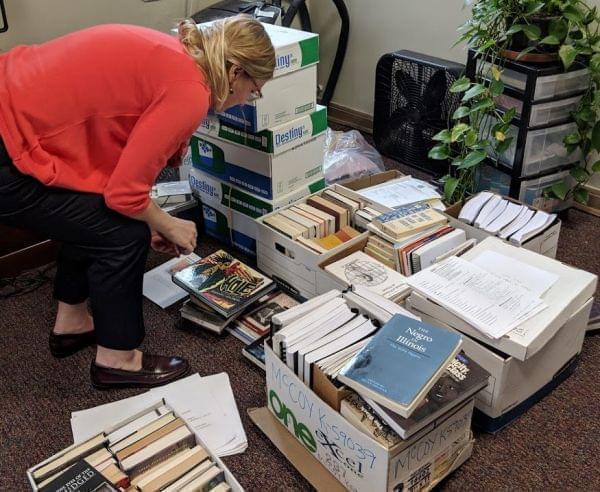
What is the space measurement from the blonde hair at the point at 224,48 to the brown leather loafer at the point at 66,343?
0.84 metres

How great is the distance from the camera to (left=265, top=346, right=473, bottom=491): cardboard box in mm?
1260

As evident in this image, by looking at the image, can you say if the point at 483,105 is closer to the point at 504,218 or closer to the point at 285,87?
the point at 504,218

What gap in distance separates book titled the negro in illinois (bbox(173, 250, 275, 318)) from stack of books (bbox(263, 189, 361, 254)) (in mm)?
172

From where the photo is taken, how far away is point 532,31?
6.76 ft

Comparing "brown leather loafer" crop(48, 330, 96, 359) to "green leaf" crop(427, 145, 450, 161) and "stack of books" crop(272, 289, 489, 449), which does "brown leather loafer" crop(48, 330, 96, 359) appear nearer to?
"stack of books" crop(272, 289, 489, 449)

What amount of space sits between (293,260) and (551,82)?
3.56 ft

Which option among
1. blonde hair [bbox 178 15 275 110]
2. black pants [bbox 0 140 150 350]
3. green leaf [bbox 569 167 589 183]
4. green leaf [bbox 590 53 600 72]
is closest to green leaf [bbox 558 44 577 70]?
green leaf [bbox 590 53 600 72]

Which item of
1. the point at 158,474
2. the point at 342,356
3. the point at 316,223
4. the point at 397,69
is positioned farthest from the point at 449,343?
the point at 397,69

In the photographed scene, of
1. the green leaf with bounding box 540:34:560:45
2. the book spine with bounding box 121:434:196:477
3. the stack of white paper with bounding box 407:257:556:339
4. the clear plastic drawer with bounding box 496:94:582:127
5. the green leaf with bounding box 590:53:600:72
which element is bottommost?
the book spine with bounding box 121:434:196:477

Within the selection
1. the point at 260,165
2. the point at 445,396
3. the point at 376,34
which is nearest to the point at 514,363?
the point at 445,396

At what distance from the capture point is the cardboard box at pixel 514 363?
4.81 ft

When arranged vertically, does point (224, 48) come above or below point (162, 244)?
above

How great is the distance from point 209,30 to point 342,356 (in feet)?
2.61

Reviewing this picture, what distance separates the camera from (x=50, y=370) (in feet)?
5.85
